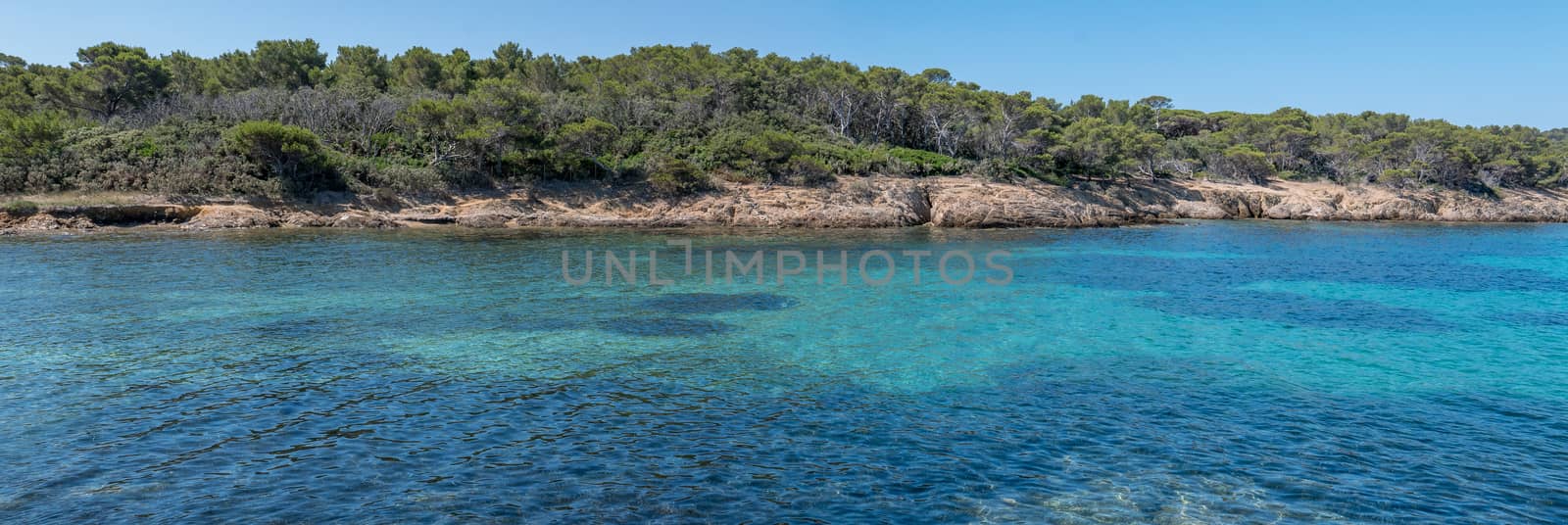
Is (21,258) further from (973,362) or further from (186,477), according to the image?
(973,362)

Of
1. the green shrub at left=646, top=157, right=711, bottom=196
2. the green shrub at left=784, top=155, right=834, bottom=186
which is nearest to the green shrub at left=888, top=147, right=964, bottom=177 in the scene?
the green shrub at left=784, top=155, right=834, bottom=186

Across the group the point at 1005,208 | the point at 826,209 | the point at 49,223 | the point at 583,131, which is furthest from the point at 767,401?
the point at 49,223

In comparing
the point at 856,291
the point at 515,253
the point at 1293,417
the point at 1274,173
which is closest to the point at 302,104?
the point at 515,253

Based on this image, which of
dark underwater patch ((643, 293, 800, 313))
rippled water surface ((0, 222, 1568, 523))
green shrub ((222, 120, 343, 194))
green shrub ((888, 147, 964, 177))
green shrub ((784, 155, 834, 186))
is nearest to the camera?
rippled water surface ((0, 222, 1568, 523))

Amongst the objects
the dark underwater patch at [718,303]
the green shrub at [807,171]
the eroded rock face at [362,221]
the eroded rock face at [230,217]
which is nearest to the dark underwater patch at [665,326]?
the dark underwater patch at [718,303]

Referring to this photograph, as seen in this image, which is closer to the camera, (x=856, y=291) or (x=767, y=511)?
(x=767, y=511)

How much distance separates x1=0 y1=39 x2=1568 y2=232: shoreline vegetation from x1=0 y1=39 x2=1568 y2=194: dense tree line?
190 mm

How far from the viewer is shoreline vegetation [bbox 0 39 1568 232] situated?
4312cm

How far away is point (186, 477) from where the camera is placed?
8.82 meters

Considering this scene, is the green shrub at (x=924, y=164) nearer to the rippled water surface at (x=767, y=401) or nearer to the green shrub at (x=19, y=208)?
the rippled water surface at (x=767, y=401)

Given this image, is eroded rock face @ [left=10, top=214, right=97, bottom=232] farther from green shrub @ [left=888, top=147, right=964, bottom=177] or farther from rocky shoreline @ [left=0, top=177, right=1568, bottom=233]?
green shrub @ [left=888, top=147, right=964, bottom=177]

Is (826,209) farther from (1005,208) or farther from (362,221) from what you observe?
(362,221)

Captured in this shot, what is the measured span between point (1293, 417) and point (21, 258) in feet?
122

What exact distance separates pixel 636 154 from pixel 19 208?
31446mm
